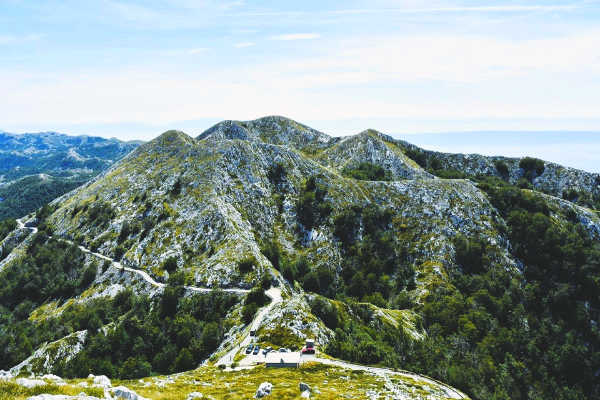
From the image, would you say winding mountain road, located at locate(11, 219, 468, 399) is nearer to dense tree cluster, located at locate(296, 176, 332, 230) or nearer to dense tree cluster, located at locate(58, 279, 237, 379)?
dense tree cluster, located at locate(58, 279, 237, 379)

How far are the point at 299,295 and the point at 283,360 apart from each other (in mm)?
37022

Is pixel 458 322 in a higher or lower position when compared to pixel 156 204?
lower

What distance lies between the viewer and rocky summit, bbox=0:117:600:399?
253 feet

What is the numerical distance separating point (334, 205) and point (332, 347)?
395 ft

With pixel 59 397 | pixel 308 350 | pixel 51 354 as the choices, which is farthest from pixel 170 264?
pixel 59 397

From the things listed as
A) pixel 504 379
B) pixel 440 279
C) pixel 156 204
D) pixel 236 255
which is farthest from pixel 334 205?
pixel 504 379

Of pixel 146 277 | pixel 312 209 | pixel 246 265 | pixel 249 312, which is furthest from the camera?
pixel 312 209

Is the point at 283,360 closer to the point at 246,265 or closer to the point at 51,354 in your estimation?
the point at 246,265

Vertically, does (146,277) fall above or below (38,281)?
above

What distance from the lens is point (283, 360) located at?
2675 inches

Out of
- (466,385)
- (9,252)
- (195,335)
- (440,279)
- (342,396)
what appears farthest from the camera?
(9,252)

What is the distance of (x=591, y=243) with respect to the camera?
184 metres

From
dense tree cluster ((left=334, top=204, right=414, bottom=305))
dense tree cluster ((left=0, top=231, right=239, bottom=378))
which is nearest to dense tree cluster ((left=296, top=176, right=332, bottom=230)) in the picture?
dense tree cluster ((left=334, top=204, right=414, bottom=305))

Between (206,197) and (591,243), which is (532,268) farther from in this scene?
(206,197)
